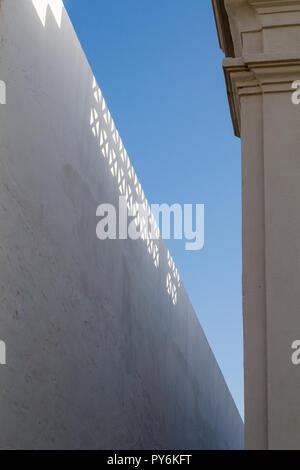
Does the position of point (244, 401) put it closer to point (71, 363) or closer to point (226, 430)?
point (71, 363)

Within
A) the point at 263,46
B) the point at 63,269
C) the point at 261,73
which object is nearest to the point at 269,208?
the point at 261,73

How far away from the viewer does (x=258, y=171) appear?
3.74 m

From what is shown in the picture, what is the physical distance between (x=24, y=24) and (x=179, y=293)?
6.19m

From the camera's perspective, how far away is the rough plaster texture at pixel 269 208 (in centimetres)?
329

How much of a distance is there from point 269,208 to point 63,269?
191 cm

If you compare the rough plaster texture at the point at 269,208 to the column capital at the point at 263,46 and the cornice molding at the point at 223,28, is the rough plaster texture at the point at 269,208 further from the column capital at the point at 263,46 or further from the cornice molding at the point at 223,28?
the cornice molding at the point at 223,28

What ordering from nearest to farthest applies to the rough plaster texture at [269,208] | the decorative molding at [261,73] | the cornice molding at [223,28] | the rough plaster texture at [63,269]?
1. the rough plaster texture at [269,208]
2. the decorative molding at [261,73]
3. the rough plaster texture at [63,269]
4. the cornice molding at [223,28]

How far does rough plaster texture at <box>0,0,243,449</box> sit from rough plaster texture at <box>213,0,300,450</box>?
1.38 metres

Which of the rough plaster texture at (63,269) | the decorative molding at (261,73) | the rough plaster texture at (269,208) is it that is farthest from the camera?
the rough plaster texture at (63,269)

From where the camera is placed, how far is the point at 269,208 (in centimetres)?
361

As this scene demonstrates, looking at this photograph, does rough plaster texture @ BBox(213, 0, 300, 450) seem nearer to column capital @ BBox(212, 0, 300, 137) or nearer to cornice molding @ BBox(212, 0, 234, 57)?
column capital @ BBox(212, 0, 300, 137)

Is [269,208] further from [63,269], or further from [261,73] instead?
[63,269]

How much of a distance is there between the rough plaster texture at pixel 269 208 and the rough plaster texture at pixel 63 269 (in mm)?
1378

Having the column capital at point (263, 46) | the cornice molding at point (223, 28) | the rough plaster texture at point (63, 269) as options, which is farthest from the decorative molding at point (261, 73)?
the rough plaster texture at point (63, 269)
